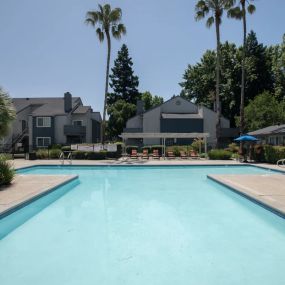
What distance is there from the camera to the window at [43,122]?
39.2 m

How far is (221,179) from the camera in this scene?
1329cm

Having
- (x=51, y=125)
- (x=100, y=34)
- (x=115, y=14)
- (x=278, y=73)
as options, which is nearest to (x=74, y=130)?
(x=51, y=125)

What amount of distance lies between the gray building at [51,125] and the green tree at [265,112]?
21.5 meters

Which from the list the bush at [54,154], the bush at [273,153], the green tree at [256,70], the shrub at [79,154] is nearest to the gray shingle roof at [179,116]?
the green tree at [256,70]

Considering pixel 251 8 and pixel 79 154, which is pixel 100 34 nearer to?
pixel 79 154

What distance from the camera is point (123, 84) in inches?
2349

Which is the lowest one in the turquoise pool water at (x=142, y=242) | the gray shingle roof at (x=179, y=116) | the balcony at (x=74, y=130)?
the turquoise pool water at (x=142, y=242)

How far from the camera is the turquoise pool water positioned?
4.97 m

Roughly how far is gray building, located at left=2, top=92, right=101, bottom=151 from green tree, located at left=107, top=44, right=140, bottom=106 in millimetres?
16552

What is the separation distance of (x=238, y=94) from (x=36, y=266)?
141ft

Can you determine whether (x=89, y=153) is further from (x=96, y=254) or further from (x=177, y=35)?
(x=96, y=254)

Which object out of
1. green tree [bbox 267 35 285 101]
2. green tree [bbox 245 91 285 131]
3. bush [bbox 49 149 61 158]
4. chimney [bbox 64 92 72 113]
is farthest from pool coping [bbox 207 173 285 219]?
green tree [bbox 267 35 285 101]

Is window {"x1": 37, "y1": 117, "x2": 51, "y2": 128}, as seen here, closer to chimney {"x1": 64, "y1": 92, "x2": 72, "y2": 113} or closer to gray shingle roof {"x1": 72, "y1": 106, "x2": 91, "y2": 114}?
chimney {"x1": 64, "y1": 92, "x2": 72, "y2": 113}

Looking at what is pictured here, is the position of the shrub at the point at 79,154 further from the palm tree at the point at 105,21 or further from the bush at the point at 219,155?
the bush at the point at 219,155
